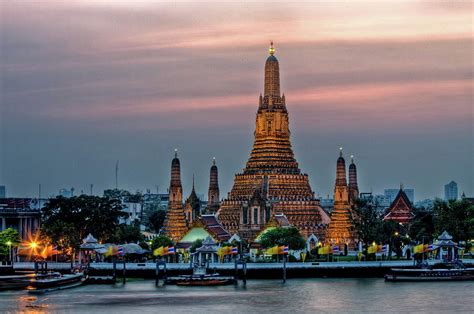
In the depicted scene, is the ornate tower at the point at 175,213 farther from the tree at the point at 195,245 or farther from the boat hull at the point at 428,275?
the boat hull at the point at 428,275

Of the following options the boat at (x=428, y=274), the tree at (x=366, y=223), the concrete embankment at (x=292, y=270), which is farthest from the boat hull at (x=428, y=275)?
the tree at (x=366, y=223)

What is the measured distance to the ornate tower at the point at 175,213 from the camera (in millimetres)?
134000

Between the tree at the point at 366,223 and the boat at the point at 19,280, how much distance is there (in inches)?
1277

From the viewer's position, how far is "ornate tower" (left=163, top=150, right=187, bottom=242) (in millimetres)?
134000

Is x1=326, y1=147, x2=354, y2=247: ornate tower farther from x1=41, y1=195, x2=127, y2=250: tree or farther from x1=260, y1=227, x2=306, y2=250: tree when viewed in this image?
x1=41, y1=195, x2=127, y2=250: tree

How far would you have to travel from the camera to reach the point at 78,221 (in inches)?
4692

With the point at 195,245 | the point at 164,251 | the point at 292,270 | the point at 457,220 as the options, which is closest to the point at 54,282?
the point at 164,251

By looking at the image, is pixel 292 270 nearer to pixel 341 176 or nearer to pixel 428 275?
pixel 428 275

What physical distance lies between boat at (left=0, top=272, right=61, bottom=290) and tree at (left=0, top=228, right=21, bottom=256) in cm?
935

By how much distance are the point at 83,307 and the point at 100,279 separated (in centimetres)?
2078

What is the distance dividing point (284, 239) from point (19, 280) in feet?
98.5

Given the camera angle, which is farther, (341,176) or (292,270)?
(341,176)

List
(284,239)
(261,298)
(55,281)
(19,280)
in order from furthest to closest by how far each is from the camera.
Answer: (284,239) → (19,280) → (55,281) → (261,298)

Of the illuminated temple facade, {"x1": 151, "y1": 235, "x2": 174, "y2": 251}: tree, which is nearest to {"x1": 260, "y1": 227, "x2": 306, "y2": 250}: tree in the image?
{"x1": 151, "y1": 235, "x2": 174, "y2": 251}: tree
